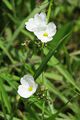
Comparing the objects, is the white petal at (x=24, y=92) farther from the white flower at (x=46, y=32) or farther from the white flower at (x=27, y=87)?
the white flower at (x=46, y=32)

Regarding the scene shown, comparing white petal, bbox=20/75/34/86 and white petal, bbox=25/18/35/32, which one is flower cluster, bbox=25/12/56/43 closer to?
white petal, bbox=25/18/35/32

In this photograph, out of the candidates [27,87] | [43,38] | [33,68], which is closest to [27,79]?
[27,87]

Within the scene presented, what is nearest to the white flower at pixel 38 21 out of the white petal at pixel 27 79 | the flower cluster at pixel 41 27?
the flower cluster at pixel 41 27

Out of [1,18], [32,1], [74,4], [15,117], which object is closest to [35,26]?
[15,117]

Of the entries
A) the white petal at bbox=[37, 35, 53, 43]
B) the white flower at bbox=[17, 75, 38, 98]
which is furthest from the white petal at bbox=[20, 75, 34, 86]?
the white petal at bbox=[37, 35, 53, 43]

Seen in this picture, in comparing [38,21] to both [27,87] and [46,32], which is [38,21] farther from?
[27,87]

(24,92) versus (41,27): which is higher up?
(41,27)

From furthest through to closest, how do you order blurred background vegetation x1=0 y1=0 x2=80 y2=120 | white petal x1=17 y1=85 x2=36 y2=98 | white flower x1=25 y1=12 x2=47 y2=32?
blurred background vegetation x1=0 y1=0 x2=80 y2=120 → white flower x1=25 y1=12 x2=47 y2=32 → white petal x1=17 y1=85 x2=36 y2=98
